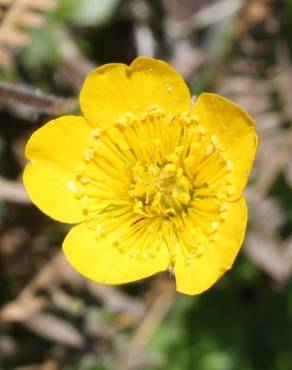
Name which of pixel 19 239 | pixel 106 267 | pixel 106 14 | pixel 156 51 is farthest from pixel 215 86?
pixel 106 267

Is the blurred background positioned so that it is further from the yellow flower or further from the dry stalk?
the yellow flower

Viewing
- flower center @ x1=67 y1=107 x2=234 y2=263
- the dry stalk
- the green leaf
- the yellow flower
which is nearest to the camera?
the yellow flower

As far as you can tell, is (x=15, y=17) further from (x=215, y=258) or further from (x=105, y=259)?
(x=215, y=258)

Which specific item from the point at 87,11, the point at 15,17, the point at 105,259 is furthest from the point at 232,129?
the point at 87,11

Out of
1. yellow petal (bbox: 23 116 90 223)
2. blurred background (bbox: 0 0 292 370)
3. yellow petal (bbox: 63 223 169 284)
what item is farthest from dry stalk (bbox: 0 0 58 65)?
yellow petal (bbox: 63 223 169 284)

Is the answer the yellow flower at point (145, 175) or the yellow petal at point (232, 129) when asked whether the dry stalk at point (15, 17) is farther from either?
the yellow petal at point (232, 129)

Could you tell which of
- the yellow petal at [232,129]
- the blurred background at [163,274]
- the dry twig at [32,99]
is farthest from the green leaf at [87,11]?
the yellow petal at [232,129]
